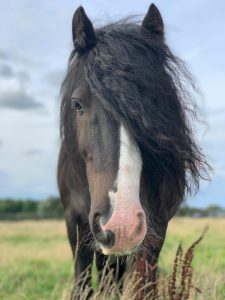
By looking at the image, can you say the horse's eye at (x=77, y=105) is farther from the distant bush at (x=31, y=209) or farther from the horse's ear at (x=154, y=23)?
the distant bush at (x=31, y=209)

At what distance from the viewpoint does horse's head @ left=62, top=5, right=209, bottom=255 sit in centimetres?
286

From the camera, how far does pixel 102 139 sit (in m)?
3.21

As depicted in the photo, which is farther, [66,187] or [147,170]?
[66,187]

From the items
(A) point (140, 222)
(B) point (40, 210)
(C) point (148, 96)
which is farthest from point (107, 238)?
(B) point (40, 210)

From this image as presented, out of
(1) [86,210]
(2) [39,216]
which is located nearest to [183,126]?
(1) [86,210]

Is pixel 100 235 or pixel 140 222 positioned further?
pixel 100 235

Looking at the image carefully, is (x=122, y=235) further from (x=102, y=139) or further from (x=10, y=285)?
(x=10, y=285)

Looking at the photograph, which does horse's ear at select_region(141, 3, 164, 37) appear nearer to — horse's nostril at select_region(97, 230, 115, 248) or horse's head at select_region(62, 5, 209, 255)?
horse's head at select_region(62, 5, 209, 255)

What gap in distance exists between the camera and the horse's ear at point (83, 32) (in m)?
3.79

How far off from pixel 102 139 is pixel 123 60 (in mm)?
639

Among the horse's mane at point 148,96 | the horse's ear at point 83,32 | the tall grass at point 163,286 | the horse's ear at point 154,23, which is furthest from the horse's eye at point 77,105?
the tall grass at point 163,286

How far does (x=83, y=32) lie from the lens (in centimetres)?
381

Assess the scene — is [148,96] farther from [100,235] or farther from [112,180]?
[100,235]

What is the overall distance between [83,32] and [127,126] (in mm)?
1051
